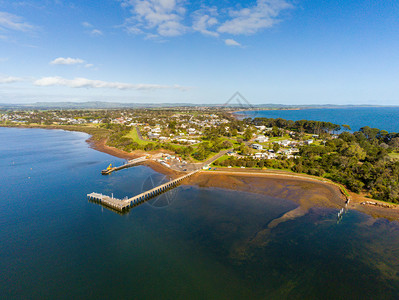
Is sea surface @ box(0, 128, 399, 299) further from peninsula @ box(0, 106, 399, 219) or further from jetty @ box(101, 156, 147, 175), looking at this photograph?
jetty @ box(101, 156, 147, 175)

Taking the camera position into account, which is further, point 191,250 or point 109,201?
point 109,201

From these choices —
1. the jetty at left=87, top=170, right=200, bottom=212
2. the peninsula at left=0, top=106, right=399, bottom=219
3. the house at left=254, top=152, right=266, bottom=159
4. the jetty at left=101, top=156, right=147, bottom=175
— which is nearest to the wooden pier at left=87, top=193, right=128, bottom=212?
the jetty at left=87, top=170, right=200, bottom=212

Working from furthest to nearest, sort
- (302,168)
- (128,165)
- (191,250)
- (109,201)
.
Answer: (128,165) → (302,168) → (109,201) → (191,250)

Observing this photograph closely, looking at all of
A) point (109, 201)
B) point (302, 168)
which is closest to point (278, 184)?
point (302, 168)

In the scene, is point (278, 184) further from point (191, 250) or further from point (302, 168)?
point (191, 250)

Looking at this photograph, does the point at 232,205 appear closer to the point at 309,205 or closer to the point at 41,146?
the point at 309,205

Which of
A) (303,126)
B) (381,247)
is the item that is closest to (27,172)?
(381,247)

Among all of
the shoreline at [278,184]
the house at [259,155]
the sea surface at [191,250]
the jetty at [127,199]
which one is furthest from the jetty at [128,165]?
the house at [259,155]

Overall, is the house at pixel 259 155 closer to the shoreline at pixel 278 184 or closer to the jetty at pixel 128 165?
the shoreline at pixel 278 184

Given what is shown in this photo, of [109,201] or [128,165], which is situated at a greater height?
[128,165]
